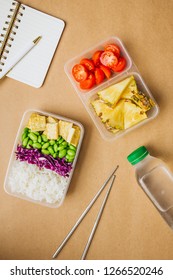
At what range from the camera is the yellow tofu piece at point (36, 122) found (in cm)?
118

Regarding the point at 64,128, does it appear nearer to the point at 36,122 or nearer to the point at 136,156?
the point at 36,122

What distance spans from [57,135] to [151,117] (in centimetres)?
31

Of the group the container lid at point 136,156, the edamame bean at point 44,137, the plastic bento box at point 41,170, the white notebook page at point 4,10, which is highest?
the white notebook page at point 4,10

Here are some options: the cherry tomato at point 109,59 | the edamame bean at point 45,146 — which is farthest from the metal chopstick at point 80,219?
the cherry tomato at point 109,59

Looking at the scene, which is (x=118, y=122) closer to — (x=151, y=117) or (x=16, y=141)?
(x=151, y=117)

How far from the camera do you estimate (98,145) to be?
1.23 meters

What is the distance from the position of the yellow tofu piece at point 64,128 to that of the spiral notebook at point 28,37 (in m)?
0.16

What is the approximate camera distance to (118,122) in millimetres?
1179

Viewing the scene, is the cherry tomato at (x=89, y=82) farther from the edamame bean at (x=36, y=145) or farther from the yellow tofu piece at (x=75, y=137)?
the edamame bean at (x=36, y=145)

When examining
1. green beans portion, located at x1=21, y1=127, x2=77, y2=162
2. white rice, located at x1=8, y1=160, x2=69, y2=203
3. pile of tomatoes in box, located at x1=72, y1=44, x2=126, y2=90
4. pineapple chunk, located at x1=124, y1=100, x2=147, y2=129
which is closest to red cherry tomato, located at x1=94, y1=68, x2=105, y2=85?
pile of tomatoes in box, located at x1=72, y1=44, x2=126, y2=90

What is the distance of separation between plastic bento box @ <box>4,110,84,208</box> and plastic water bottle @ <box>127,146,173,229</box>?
22cm

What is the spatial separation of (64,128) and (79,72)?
0.18 metres

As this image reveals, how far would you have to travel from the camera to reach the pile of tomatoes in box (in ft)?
3.86
